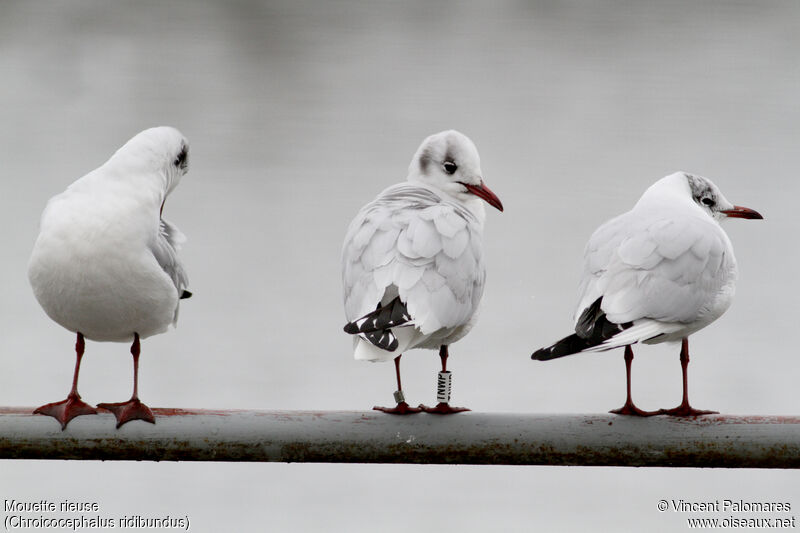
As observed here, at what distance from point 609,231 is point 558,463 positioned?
48cm

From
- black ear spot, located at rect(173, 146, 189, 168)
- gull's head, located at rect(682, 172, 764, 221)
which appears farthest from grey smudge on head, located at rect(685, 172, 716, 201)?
black ear spot, located at rect(173, 146, 189, 168)

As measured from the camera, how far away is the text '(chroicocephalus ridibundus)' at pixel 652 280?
1803mm

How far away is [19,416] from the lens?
171 centimetres

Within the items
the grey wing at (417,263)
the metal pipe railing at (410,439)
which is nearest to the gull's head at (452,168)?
the grey wing at (417,263)

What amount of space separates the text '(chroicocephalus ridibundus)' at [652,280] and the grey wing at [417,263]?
A: 7.6 inches

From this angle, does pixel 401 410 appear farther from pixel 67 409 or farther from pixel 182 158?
pixel 182 158

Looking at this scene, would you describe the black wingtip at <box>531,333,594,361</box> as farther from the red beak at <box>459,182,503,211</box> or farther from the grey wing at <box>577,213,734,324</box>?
the red beak at <box>459,182,503,211</box>

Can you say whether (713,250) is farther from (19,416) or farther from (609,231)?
(19,416)

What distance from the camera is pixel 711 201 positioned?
90.6 inches

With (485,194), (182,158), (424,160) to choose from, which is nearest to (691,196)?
(485,194)

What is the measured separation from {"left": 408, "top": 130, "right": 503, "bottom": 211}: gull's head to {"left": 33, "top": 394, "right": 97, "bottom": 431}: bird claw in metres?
0.81

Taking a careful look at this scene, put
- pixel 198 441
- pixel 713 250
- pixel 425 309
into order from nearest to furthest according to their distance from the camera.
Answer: pixel 198 441
pixel 425 309
pixel 713 250

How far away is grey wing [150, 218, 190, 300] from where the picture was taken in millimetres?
1950

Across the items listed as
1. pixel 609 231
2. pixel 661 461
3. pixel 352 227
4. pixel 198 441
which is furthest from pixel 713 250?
pixel 198 441
